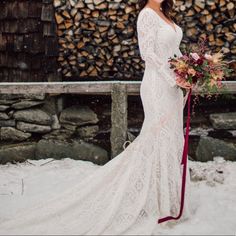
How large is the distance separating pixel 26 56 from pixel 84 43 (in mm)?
964

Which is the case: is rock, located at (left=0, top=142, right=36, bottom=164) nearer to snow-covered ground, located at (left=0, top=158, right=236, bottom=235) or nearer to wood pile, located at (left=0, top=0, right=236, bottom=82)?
snow-covered ground, located at (left=0, top=158, right=236, bottom=235)

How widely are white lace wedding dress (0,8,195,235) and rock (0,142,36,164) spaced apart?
2029mm

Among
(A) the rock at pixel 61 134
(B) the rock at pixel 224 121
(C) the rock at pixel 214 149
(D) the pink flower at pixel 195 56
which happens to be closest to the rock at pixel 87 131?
(A) the rock at pixel 61 134

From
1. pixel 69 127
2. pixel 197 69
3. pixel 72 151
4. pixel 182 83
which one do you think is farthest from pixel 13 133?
pixel 197 69

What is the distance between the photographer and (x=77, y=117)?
651 centimetres

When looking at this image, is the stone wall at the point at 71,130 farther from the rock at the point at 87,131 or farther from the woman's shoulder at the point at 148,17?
the woman's shoulder at the point at 148,17

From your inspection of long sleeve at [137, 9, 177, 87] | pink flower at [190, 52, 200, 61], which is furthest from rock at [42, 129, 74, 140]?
pink flower at [190, 52, 200, 61]

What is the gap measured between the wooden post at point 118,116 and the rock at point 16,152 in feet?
4.22

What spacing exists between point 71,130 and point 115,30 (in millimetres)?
1703

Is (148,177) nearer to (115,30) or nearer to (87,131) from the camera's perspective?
(87,131)

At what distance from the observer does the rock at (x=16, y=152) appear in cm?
619

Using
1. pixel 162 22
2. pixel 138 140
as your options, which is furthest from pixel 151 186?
pixel 162 22

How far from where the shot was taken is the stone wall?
6176mm

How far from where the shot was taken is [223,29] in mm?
6441
